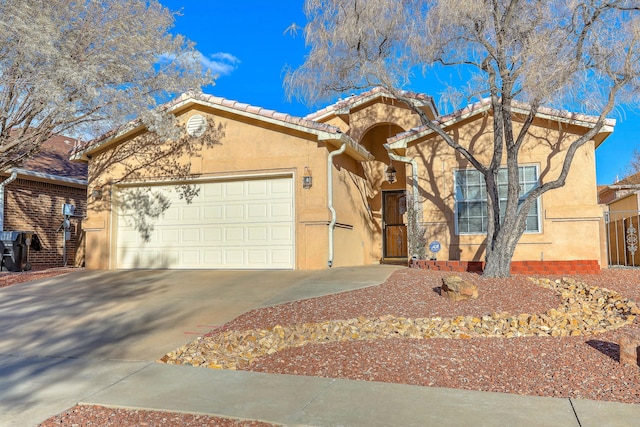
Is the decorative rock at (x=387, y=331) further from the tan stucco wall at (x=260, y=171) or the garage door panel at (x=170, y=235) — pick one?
the garage door panel at (x=170, y=235)

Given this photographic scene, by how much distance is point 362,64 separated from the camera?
9.90 metres

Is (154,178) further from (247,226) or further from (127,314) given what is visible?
(127,314)

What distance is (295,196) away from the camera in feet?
38.0

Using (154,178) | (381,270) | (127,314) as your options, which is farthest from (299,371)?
(154,178)

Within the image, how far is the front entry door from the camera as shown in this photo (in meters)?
14.8

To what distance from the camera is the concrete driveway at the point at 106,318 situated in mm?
4867

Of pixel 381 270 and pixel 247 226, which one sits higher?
pixel 247 226

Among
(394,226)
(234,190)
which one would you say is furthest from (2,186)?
(394,226)

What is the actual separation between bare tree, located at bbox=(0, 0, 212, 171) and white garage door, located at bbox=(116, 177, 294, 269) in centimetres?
192

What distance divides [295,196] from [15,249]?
26.8 ft

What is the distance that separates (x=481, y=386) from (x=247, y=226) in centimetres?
823

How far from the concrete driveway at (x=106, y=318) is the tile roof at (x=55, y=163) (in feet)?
20.2

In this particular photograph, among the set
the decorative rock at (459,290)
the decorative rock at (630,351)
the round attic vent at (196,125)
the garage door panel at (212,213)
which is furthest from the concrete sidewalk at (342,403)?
the round attic vent at (196,125)

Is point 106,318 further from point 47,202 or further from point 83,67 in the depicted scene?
point 47,202
